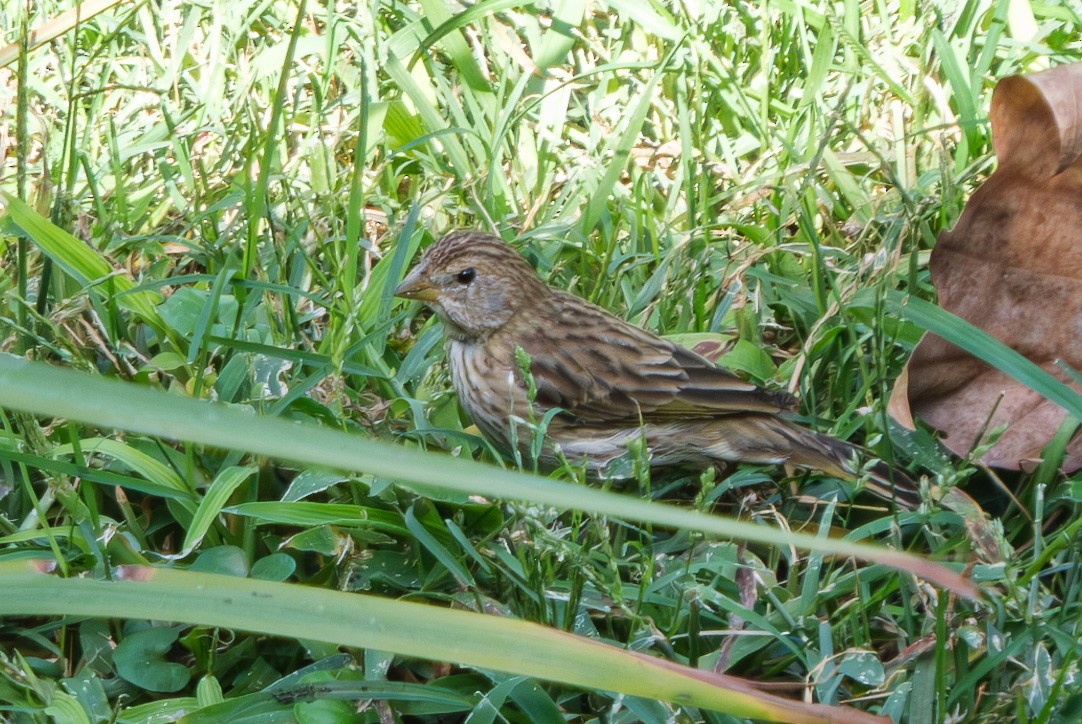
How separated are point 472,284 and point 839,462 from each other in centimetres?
127

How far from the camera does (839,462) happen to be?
3504 millimetres

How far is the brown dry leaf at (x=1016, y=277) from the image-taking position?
3.49 metres

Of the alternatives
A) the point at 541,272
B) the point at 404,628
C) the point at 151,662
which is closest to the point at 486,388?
the point at 541,272

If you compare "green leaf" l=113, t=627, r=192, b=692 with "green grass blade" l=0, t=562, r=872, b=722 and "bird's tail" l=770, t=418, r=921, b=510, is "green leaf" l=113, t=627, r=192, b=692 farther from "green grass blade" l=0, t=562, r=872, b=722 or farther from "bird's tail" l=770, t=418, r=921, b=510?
"bird's tail" l=770, t=418, r=921, b=510

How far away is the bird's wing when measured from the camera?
12.5 feet

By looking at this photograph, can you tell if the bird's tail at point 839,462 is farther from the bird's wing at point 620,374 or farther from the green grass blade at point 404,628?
the green grass blade at point 404,628

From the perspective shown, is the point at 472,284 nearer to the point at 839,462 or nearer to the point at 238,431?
the point at 839,462

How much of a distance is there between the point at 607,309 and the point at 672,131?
43.2 inches

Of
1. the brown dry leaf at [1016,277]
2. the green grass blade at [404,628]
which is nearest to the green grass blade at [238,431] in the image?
the green grass blade at [404,628]

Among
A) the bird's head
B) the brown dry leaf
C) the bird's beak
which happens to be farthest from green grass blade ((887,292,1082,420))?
the bird's beak

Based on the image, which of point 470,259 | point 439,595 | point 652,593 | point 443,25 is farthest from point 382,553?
point 443,25

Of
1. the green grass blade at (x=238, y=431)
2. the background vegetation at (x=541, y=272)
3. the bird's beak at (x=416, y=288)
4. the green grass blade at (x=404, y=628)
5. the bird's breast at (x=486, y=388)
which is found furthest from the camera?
the bird's beak at (x=416, y=288)

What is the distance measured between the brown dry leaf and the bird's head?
1291 millimetres

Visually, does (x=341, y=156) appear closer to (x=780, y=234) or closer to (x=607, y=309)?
(x=607, y=309)
